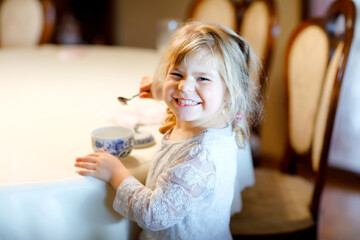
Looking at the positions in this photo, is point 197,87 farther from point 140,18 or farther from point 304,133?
point 140,18

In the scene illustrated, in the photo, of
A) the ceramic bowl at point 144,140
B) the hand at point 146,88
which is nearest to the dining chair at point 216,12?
the hand at point 146,88

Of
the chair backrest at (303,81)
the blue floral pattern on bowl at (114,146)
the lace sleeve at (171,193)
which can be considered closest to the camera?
the lace sleeve at (171,193)

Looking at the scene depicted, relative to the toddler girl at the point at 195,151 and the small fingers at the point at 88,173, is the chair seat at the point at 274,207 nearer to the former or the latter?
the toddler girl at the point at 195,151

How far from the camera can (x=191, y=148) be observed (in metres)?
0.80

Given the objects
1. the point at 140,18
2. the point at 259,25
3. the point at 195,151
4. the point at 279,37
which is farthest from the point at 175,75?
the point at 140,18

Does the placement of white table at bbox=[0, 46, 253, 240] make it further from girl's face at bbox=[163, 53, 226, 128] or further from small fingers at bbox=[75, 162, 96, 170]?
girl's face at bbox=[163, 53, 226, 128]

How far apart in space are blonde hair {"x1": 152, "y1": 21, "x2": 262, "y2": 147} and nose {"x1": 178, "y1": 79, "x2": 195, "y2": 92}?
0.14 feet

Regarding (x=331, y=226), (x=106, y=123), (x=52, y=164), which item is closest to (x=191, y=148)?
(x=52, y=164)

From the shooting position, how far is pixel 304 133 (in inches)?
53.9

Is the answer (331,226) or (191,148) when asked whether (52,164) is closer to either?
(191,148)

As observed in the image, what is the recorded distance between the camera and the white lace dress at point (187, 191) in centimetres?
76

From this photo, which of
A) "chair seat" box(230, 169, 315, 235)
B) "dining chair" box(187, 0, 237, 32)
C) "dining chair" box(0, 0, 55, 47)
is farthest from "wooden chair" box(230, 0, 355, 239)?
"dining chair" box(0, 0, 55, 47)

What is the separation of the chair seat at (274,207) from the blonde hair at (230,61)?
35 centimetres

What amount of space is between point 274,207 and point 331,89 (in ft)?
1.32
